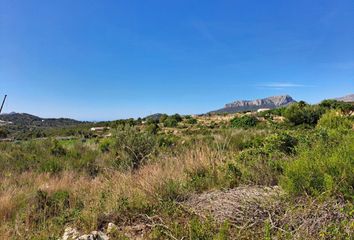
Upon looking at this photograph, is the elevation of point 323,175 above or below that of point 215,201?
above

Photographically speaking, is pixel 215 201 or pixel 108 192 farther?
pixel 108 192

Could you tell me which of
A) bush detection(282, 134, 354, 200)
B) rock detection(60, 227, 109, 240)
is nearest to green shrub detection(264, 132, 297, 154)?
bush detection(282, 134, 354, 200)

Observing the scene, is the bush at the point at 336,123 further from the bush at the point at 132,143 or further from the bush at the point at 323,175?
the bush at the point at 132,143

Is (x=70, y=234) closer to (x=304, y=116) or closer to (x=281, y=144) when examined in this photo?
(x=281, y=144)

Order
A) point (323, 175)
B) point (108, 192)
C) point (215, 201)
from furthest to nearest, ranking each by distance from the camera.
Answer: point (108, 192), point (215, 201), point (323, 175)

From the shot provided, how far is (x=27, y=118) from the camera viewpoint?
78.3 m

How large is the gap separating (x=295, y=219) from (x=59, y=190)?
17.1ft

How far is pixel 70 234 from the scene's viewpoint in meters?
4.18

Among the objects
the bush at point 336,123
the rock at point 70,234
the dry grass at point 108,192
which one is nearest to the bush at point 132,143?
the dry grass at point 108,192

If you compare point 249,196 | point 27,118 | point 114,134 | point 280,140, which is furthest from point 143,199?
point 27,118

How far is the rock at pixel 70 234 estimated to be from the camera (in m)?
3.99

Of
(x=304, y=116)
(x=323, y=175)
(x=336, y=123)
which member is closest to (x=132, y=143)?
(x=323, y=175)

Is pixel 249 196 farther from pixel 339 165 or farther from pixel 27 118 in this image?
pixel 27 118

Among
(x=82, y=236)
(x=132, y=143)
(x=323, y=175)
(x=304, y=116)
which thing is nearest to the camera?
(x=82, y=236)
